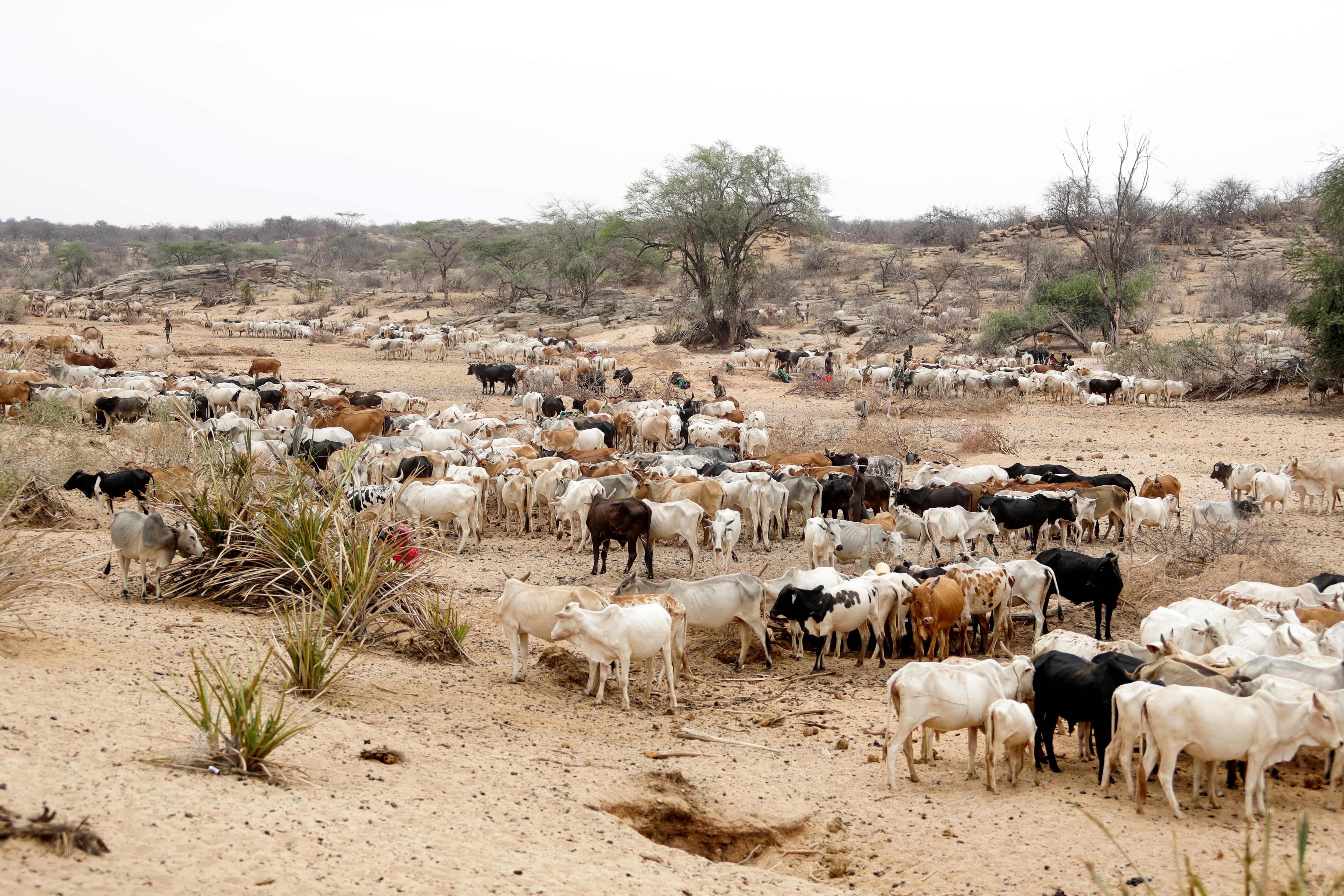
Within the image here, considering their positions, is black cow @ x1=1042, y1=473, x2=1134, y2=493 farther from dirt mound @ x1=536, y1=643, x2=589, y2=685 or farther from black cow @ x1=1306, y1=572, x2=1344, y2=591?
dirt mound @ x1=536, y1=643, x2=589, y2=685

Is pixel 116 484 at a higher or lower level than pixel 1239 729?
higher

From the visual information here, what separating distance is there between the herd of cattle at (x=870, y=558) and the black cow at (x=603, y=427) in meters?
0.05

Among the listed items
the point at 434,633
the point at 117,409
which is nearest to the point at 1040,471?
the point at 434,633

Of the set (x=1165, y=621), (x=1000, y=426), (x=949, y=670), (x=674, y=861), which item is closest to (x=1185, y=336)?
(x=1000, y=426)

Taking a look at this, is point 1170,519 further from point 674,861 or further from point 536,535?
point 674,861

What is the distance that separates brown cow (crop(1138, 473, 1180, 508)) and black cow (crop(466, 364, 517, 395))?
61.8 feet

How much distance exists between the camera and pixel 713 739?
726 cm

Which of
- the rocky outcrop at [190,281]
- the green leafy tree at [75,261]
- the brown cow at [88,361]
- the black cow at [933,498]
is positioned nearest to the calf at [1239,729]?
the black cow at [933,498]

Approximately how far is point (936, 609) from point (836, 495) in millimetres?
4907

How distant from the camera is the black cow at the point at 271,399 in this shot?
21750 mm

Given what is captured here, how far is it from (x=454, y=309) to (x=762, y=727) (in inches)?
1976

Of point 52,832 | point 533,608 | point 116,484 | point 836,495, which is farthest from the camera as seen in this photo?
point 836,495

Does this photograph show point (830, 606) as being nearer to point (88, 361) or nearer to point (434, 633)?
point (434, 633)

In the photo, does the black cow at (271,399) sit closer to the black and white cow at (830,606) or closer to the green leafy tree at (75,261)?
the black and white cow at (830,606)
